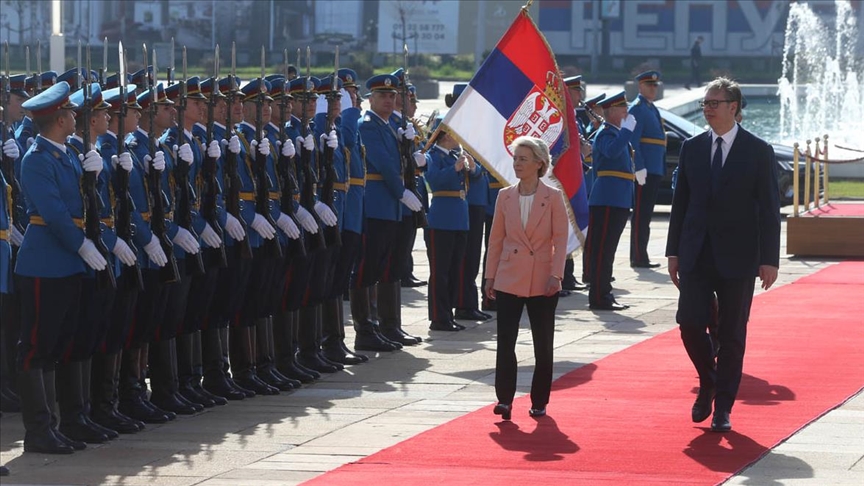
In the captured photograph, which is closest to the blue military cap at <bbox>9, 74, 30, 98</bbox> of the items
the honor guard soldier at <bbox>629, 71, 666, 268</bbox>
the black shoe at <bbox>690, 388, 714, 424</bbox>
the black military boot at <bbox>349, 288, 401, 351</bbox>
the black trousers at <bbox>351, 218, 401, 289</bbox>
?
the black trousers at <bbox>351, 218, 401, 289</bbox>

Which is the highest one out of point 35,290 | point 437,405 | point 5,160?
point 5,160

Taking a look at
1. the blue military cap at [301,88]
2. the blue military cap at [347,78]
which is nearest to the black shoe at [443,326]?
the blue military cap at [347,78]

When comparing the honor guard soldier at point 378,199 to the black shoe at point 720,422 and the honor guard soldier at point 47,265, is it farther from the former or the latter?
the black shoe at point 720,422

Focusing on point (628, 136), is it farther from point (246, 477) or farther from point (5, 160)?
point (246, 477)

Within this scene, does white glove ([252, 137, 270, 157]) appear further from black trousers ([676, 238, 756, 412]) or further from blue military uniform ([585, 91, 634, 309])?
blue military uniform ([585, 91, 634, 309])

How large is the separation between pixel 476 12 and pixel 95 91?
6038 centimetres

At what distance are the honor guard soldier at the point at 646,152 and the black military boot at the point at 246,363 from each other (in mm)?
6356

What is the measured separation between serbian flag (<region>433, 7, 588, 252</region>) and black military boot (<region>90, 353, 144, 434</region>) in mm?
3603

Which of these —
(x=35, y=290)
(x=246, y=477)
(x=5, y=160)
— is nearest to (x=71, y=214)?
(x=35, y=290)

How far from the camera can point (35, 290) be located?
8.31 m

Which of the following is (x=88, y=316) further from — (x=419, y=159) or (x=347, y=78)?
(x=347, y=78)

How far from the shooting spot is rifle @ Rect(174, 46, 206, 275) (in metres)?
9.25

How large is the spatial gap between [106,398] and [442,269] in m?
4.13

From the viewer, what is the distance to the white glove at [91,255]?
27.0 feet
